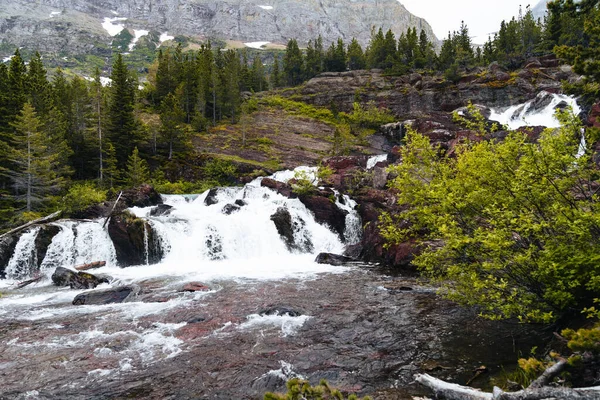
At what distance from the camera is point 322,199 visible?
121ft

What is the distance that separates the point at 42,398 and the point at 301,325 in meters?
Answer: 8.50

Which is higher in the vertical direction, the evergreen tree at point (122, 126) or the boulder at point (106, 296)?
the evergreen tree at point (122, 126)

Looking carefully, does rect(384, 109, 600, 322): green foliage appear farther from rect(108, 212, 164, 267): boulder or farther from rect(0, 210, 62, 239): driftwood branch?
rect(0, 210, 62, 239): driftwood branch

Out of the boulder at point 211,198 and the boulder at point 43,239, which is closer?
the boulder at point 43,239

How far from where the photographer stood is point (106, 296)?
1922cm

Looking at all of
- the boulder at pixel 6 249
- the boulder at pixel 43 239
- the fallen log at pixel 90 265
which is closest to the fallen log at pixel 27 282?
the fallen log at pixel 90 265

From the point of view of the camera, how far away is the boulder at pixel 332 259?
2860 cm

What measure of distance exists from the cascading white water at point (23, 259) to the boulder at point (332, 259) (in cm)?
2084

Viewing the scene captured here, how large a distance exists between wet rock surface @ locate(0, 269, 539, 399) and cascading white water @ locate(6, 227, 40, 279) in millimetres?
10609

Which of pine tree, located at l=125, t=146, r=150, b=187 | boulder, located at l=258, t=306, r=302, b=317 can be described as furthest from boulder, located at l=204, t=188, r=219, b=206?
boulder, located at l=258, t=306, r=302, b=317

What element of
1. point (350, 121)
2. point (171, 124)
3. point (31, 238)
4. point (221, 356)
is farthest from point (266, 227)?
point (350, 121)

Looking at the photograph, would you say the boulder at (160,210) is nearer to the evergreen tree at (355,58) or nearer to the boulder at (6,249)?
the boulder at (6,249)

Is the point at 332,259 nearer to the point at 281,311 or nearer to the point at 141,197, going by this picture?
the point at 281,311

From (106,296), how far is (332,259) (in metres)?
15.9
